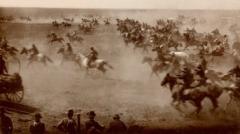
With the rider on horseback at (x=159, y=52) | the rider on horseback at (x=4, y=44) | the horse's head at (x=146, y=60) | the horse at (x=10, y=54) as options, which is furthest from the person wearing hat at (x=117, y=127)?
the rider on horseback at (x=4, y=44)

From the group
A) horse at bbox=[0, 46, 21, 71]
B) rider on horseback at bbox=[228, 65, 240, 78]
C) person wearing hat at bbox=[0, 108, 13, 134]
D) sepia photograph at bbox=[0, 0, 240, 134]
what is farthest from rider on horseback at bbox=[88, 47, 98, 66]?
rider on horseback at bbox=[228, 65, 240, 78]

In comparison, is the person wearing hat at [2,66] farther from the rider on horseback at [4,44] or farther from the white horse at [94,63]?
the white horse at [94,63]

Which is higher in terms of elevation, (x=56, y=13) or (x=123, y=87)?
(x=56, y=13)

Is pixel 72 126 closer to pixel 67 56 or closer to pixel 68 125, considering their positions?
pixel 68 125

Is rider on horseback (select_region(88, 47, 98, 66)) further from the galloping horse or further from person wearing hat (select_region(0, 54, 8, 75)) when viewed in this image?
person wearing hat (select_region(0, 54, 8, 75))

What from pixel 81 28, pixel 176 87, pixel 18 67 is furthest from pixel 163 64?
pixel 18 67

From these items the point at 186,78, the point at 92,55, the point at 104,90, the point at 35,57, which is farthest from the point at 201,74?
the point at 35,57
